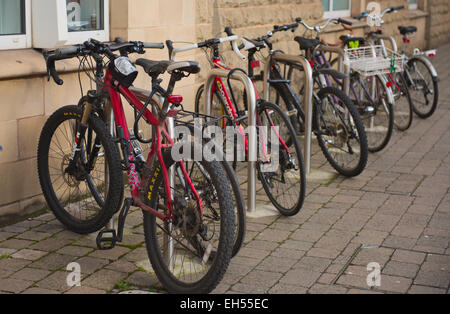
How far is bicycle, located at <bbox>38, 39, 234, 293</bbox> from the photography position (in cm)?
375

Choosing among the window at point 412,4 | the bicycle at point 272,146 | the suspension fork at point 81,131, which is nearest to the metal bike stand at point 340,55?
the bicycle at point 272,146

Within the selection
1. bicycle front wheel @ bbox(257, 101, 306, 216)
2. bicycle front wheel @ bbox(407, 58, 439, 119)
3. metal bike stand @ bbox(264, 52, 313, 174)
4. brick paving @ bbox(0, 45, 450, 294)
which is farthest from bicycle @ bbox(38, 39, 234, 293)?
bicycle front wheel @ bbox(407, 58, 439, 119)

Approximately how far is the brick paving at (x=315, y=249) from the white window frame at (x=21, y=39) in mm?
1197

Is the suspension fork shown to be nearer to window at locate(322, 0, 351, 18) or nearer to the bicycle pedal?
the bicycle pedal

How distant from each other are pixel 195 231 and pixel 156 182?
13.1 inches

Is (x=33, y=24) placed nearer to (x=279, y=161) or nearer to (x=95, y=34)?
(x=95, y=34)

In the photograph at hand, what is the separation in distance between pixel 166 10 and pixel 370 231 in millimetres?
2654

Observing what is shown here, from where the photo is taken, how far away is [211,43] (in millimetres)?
5395

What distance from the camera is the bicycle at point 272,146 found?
514 cm

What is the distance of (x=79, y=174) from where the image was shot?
484 centimetres

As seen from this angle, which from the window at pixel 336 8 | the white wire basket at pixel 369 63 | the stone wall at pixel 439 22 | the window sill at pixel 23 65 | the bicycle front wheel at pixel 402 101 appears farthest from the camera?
the stone wall at pixel 439 22

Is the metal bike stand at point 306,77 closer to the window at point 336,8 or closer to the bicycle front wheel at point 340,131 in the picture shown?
the bicycle front wheel at point 340,131
